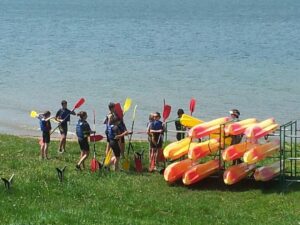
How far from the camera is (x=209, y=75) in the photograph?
50.5m

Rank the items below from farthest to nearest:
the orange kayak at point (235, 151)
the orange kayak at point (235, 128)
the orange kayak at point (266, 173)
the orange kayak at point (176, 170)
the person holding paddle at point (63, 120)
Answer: the person holding paddle at point (63, 120), the orange kayak at point (176, 170), the orange kayak at point (235, 128), the orange kayak at point (235, 151), the orange kayak at point (266, 173)

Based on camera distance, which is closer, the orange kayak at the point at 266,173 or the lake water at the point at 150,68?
the orange kayak at the point at 266,173

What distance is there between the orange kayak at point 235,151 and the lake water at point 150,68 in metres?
14.3

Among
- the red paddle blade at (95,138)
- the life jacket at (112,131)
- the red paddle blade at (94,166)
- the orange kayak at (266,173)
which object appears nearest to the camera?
the orange kayak at (266,173)

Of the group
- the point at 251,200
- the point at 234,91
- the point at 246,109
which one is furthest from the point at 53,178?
the point at 234,91

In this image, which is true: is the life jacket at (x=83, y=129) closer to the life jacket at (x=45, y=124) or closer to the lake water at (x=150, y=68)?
the life jacket at (x=45, y=124)

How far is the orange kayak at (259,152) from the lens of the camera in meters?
18.5

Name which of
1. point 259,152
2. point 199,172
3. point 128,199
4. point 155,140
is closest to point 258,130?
point 259,152

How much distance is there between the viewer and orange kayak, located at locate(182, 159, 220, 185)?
1902 centimetres

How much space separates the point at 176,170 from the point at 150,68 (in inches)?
1423

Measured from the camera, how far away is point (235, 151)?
18.8 m

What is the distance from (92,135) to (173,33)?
6583 cm

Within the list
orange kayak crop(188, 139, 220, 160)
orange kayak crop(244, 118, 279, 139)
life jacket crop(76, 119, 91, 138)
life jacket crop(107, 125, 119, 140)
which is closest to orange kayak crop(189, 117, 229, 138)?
orange kayak crop(188, 139, 220, 160)

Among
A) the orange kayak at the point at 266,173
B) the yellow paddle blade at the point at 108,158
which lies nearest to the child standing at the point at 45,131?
the yellow paddle blade at the point at 108,158
